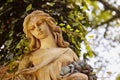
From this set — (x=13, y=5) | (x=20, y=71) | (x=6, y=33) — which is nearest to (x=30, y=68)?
(x=20, y=71)

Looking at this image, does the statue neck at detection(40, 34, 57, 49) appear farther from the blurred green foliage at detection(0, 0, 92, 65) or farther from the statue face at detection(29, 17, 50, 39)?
the blurred green foliage at detection(0, 0, 92, 65)

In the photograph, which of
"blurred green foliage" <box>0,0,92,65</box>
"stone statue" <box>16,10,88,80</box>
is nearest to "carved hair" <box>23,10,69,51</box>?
"stone statue" <box>16,10,88,80</box>

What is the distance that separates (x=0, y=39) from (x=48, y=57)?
2.55 ft

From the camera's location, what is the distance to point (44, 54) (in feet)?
6.81

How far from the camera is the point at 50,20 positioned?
7.19 ft

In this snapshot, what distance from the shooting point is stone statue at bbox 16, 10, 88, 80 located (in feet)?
6.52

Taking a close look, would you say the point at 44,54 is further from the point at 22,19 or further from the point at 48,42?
the point at 22,19

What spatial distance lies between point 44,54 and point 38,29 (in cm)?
14

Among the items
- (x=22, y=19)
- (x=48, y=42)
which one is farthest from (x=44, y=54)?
(x=22, y=19)

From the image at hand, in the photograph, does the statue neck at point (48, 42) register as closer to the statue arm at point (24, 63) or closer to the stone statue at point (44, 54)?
the stone statue at point (44, 54)

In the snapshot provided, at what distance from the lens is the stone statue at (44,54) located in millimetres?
1986

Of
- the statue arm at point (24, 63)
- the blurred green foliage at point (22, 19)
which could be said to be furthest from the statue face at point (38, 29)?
the blurred green foliage at point (22, 19)

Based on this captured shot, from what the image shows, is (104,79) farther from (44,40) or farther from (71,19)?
(44,40)

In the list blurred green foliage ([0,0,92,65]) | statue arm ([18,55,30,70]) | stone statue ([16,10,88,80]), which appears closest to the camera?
stone statue ([16,10,88,80])
